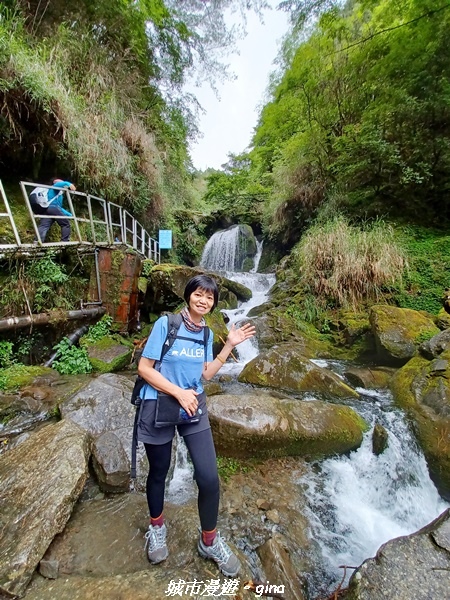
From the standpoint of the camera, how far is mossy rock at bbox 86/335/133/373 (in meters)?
4.91

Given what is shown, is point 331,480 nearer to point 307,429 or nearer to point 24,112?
point 307,429

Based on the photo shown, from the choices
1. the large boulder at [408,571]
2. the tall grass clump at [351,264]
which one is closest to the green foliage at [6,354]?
the large boulder at [408,571]

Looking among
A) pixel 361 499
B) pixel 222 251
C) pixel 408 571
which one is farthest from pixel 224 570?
pixel 222 251

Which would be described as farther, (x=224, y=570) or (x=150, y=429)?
(x=224, y=570)

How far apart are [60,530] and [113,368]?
3131 mm

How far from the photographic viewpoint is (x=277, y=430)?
3.08m

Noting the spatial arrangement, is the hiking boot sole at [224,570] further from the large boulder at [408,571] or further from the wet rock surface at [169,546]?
the large boulder at [408,571]

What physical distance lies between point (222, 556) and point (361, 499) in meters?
1.86

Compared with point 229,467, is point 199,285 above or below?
above

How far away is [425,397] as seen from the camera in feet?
11.7

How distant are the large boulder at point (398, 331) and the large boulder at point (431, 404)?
1.52 ft

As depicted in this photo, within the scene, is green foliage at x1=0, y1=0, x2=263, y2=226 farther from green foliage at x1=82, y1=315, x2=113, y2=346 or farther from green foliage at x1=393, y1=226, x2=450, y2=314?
green foliage at x1=393, y1=226, x2=450, y2=314

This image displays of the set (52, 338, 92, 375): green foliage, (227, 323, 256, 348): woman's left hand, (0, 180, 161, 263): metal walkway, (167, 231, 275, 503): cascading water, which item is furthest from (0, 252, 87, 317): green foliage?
(227, 323, 256, 348): woman's left hand

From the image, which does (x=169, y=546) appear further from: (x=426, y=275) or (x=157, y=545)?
(x=426, y=275)
